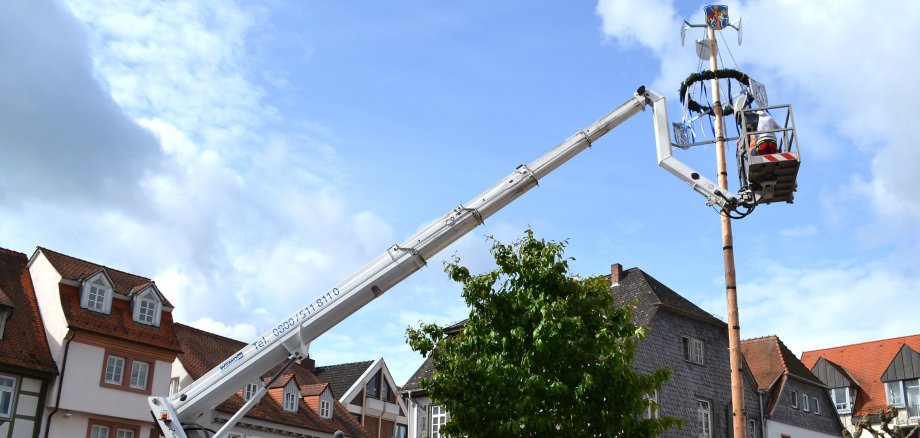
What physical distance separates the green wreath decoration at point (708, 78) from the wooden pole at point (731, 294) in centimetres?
18

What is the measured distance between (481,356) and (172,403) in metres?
6.81

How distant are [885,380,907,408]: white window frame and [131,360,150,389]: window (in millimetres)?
42548

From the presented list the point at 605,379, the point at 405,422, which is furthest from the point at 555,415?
the point at 405,422

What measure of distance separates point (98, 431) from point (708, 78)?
88.4 ft

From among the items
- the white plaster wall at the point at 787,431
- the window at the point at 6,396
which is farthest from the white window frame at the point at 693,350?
the window at the point at 6,396

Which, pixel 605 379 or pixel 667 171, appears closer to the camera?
pixel 667 171

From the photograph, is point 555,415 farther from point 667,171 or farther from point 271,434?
point 271,434

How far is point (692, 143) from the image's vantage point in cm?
1869

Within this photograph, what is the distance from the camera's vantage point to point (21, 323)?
33.9 metres

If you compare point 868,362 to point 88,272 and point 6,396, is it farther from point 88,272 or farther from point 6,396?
point 6,396

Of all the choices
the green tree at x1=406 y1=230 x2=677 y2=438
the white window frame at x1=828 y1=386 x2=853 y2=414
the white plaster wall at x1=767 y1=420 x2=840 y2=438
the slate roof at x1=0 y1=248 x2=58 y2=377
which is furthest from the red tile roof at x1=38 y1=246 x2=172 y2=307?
the white window frame at x1=828 y1=386 x2=853 y2=414

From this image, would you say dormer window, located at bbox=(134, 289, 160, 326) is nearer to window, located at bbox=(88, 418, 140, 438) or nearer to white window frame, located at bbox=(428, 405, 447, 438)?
window, located at bbox=(88, 418, 140, 438)

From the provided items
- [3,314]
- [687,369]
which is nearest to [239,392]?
[3,314]

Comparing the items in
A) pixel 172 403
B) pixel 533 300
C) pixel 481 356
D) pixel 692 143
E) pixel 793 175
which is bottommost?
pixel 172 403
